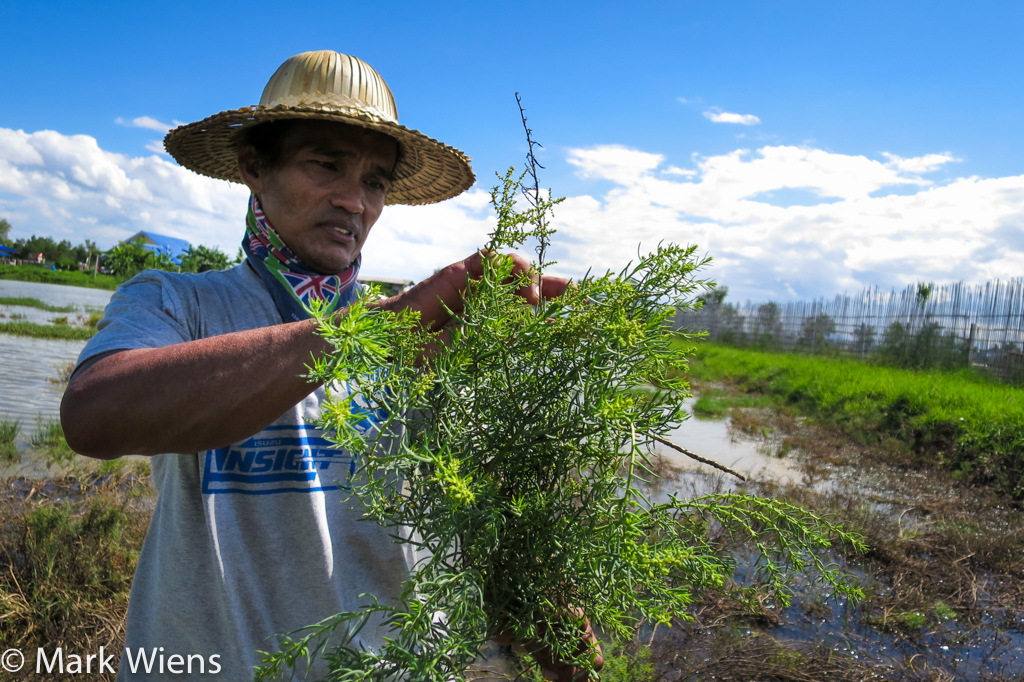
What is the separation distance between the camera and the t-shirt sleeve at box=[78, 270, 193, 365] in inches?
58.1

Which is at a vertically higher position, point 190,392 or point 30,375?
point 190,392

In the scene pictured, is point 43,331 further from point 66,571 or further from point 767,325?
point 767,325

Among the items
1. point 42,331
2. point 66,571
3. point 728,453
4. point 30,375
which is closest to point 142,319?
point 66,571

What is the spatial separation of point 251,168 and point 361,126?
51 cm

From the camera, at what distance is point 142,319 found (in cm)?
162

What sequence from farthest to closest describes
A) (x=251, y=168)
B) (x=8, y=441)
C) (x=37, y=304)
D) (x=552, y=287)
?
(x=37, y=304) < (x=8, y=441) < (x=251, y=168) < (x=552, y=287)

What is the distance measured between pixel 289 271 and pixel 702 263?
154 centimetres

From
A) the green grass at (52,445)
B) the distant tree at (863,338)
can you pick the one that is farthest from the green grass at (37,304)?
the distant tree at (863,338)

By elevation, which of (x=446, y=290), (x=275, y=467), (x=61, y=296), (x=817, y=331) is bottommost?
(x=61, y=296)

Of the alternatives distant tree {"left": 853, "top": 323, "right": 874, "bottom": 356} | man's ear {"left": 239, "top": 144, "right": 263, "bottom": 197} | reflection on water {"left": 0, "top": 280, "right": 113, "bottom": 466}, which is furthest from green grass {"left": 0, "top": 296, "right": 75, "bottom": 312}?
distant tree {"left": 853, "top": 323, "right": 874, "bottom": 356}

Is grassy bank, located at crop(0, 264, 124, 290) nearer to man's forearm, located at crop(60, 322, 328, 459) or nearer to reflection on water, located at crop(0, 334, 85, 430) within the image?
reflection on water, located at crop(0, 334, 85, 430)

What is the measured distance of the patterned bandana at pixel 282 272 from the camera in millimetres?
2012

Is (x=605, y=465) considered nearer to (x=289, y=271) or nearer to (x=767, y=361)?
(x=289, y=271)

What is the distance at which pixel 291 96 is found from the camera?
Answer: 1.88m
